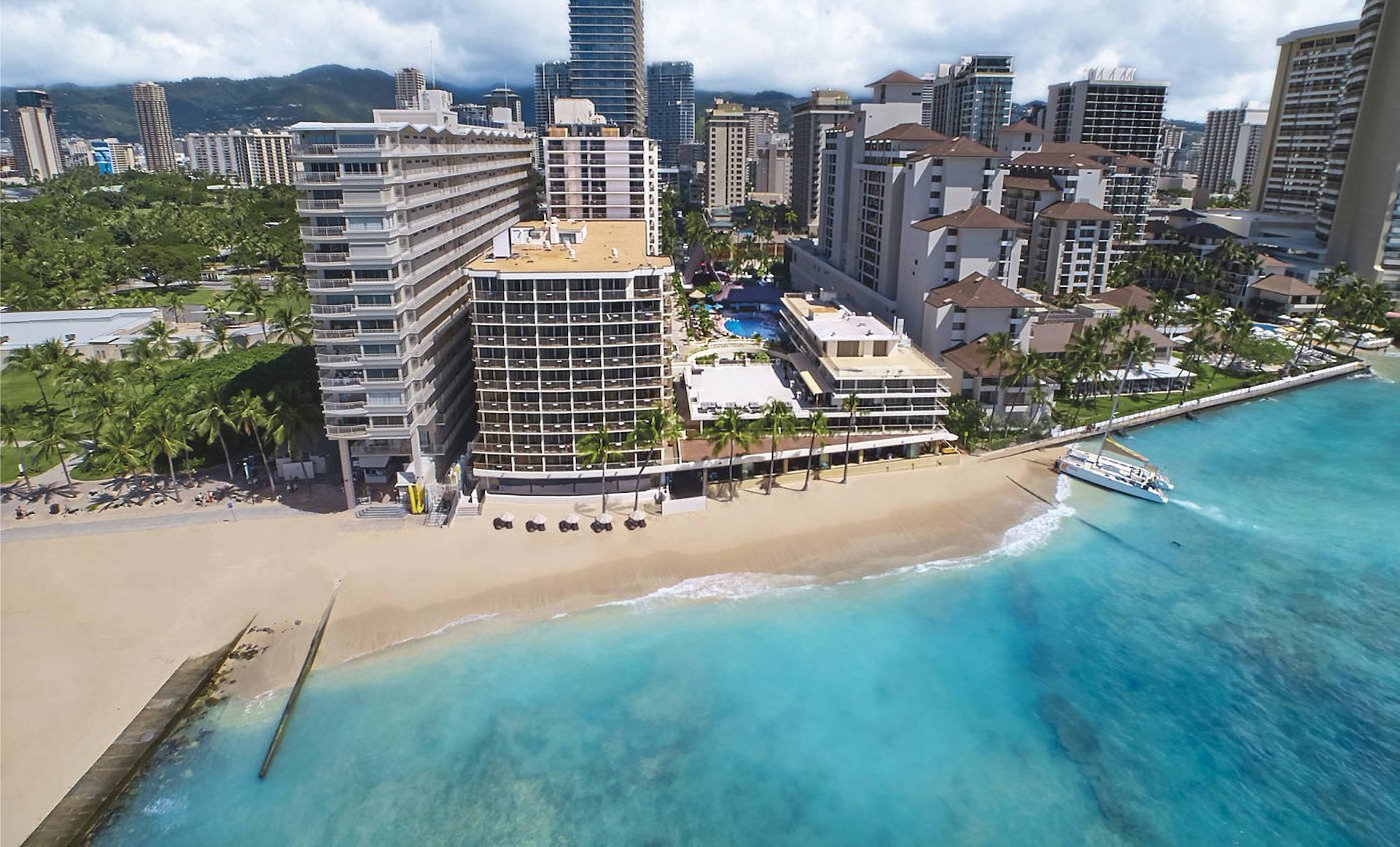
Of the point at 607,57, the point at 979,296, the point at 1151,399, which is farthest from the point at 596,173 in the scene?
the point at 1151,399

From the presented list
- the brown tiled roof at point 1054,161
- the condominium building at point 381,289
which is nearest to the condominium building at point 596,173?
the condominium building at point 381,289

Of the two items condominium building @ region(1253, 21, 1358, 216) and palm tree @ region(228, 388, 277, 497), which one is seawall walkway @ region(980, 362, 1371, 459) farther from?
condominium building @ region(1253, 21, 1358, 216)

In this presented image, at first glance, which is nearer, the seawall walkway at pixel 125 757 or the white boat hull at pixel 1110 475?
the seawall walkway at pixel 125 757

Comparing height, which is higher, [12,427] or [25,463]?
[12,427]

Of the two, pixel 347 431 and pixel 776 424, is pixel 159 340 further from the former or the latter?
pixel 776 424

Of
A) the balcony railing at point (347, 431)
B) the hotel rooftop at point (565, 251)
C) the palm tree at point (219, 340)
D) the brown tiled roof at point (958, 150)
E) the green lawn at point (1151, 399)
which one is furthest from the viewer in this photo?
the palm tree at point (219, 340)

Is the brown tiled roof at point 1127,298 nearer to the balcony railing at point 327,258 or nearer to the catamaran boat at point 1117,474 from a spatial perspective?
the catamaran boat at point 1117,474
